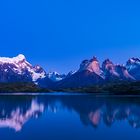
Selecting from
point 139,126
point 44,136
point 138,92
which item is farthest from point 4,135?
point 138,92

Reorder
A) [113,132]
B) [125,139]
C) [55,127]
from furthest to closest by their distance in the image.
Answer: [55,127] < [113,132] < [125,139]

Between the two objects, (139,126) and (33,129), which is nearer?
(33,129)

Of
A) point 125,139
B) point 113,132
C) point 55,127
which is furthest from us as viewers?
point 55,127

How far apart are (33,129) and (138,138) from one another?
1073cm

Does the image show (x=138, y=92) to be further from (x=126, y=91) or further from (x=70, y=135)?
(x=70, y=135)

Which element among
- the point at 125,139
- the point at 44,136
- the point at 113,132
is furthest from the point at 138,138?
the point at 44,136

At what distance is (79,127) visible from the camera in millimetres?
38719

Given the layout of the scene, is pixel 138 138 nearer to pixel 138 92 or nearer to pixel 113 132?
pixel 113 132

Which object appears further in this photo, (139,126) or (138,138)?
(139,126)

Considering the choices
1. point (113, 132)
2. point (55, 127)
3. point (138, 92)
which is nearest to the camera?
point (113, 132)

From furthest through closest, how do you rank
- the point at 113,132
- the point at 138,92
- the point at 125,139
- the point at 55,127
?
the point at 138,92 → the point at 55,127 → the point at 113,132 → the point at 125,139

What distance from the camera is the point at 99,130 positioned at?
36.7 metres

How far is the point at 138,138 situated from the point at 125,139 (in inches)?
54.0

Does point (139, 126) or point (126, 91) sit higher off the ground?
point (126, 91)
